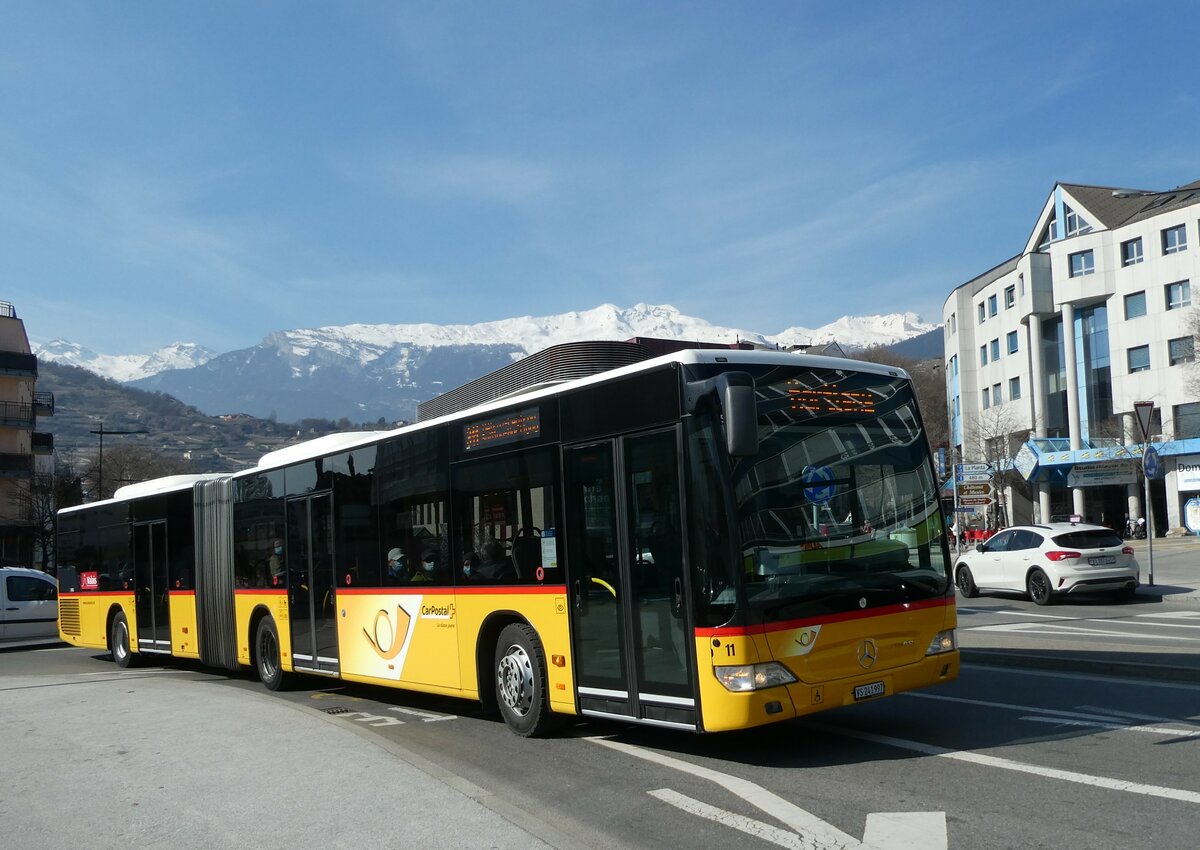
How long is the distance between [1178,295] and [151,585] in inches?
2162

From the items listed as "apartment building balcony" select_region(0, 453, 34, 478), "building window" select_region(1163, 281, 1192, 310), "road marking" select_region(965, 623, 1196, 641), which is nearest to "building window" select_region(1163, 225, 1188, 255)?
"building window" select_region(1163, 281, 1192, 310)

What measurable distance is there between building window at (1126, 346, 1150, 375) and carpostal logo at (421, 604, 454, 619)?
57170mm

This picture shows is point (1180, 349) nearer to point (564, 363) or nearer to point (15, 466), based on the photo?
point (564, 363)

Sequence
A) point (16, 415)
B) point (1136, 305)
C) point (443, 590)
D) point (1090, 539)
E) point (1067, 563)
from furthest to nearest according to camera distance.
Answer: point (16, 415) < point (1136, 305) < point (1090, 539) < point (1067, 563) < point (443, 590)

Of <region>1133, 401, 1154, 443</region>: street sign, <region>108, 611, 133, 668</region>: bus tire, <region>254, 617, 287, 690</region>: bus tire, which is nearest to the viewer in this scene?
<region>254, 617, 287, 690</region>: bus tire

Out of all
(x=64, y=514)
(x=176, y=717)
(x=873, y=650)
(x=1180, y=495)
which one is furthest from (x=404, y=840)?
(x=1180, y=495)

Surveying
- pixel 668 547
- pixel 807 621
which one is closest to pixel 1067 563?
pixel 807 621

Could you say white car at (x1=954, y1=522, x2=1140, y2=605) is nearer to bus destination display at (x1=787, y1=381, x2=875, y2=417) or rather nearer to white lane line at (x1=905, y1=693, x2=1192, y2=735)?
white lane line at (x1=905, y1=693, x2=1192, y2=735)

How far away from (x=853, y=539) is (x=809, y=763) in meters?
1.63

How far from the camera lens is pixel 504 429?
32.1 ft

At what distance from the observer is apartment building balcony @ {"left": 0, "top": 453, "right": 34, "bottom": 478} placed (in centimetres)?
6988

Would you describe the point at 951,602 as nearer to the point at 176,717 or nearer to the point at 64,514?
the point at 176,717

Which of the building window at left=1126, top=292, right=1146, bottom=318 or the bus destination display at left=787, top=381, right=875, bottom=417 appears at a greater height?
the building window at left=1126, top=292, right=1146, bottom=318

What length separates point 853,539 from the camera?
802cm
